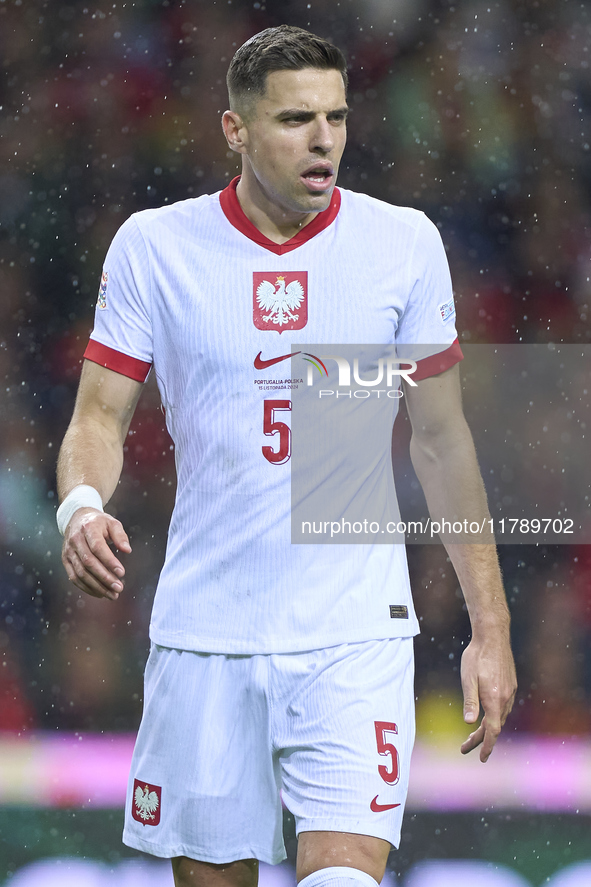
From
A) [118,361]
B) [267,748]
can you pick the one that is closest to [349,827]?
[267,748]

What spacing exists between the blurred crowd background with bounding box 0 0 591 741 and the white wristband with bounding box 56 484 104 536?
2.39 metres

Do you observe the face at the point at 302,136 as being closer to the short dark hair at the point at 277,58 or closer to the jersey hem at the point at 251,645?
the short dark hair at the point at 277,58

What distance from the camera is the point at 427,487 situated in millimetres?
2490

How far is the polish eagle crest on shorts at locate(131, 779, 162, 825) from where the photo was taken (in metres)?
2.36

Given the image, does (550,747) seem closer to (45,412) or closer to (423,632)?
(423,632)

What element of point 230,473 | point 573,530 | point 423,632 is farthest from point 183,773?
point 573,530

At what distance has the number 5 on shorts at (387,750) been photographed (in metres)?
2.19

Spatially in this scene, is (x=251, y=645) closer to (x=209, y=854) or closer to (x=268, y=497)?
(x=268, y=497)

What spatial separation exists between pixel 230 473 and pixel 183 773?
583mm

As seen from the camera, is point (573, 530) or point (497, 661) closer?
point (497, 661)

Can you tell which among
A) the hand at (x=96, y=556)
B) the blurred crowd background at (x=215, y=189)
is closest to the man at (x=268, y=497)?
the hand at (x=96, y=556)

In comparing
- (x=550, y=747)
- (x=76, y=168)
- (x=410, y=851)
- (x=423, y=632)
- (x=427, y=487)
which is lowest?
(x=410, y=851)

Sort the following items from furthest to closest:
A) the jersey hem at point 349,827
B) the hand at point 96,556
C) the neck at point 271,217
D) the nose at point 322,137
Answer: the neck at point 271,217
the nose at point 322,137
the jersey hem at point 349,827
the hand at point 96,556

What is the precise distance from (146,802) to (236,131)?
4.53 feet
